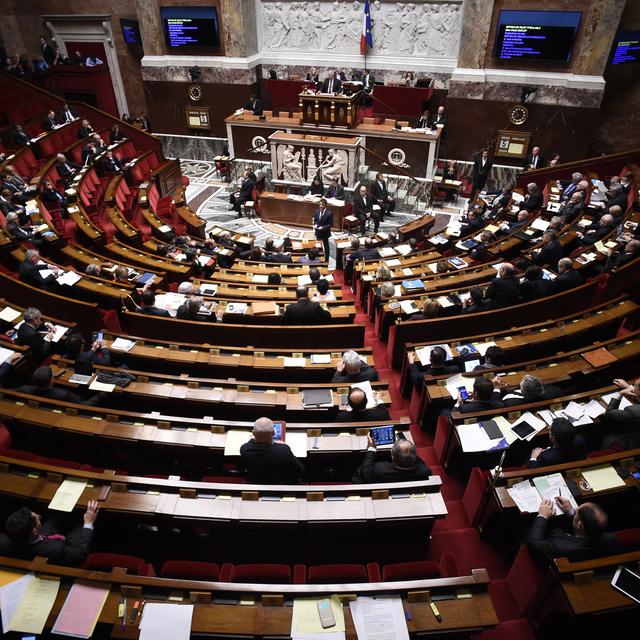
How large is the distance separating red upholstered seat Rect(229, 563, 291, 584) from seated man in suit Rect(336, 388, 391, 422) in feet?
5.05

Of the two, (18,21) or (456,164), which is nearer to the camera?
(456,164)

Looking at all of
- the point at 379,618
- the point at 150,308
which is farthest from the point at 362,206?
the point at 379,618

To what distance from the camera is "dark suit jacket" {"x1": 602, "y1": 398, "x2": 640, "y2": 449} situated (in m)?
4.11

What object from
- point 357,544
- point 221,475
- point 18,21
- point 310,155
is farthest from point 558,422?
point 18,21

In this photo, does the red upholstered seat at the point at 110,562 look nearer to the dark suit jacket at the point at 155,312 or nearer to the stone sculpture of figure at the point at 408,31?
the dark suit jacket at the point at 155,312

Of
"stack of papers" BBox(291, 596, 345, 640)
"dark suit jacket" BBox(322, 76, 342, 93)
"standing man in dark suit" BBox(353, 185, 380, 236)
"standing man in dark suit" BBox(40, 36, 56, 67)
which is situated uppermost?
"standing man in dark suit" BBox(40, 36, 56, 67)

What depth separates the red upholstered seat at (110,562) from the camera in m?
3.43

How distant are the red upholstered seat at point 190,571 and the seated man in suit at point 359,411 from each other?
1.77m

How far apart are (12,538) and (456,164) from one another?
14.3m

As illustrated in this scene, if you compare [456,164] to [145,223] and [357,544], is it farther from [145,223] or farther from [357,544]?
[357,544]

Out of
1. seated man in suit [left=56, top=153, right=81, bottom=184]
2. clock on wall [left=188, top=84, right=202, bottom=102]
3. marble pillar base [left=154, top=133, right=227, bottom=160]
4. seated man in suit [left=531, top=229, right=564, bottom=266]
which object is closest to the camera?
seated man in suit [left=531, top=229, right=564, bottom=266]

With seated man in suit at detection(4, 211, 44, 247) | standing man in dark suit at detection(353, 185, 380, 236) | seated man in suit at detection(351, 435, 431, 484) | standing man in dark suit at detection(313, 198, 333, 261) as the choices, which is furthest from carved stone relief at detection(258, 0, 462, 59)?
seated man in suit at detection(351, 435, 431, 484)

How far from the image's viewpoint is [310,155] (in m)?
13.4

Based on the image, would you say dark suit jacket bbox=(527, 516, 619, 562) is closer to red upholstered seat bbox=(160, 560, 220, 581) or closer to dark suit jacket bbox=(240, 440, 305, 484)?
dark suit jacket bbox=(240, 440, 305, 484)
